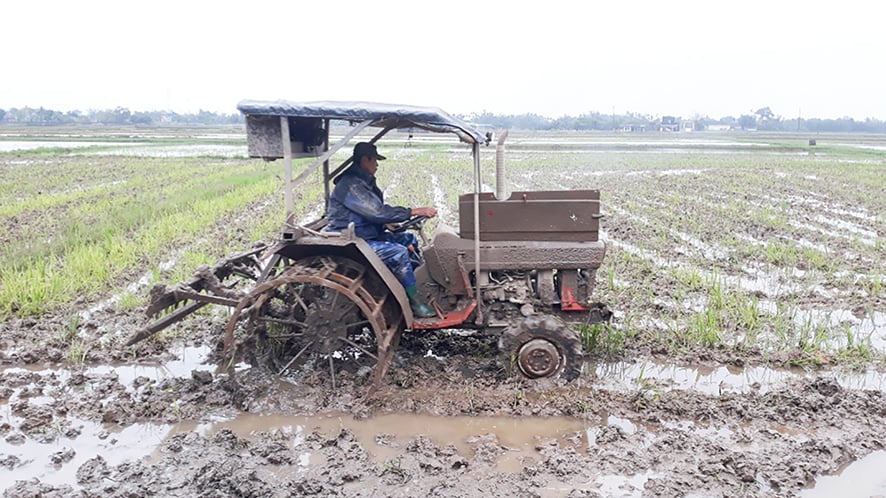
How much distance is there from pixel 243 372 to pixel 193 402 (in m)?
0.56

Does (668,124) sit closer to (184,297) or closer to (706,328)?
(706,328)

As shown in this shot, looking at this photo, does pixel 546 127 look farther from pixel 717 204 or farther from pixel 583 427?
pixel 583 427

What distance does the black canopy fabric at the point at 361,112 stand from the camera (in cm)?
426

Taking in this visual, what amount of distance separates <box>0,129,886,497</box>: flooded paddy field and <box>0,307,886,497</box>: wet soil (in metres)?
0.01

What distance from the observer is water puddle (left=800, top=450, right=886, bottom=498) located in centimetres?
344

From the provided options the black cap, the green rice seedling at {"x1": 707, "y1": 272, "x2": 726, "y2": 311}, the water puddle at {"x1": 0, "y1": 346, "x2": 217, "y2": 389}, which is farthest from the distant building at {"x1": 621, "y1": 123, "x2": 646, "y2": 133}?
the water puddle at {"x1": 0, "y1": 346, "x2": 217, "y2": 389}

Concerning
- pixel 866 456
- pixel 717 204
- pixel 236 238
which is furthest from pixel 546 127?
pixel 866 456

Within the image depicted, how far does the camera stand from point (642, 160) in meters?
25.8

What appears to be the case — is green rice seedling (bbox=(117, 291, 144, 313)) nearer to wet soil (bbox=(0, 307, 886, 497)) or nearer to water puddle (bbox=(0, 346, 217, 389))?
wet soil (bbox=(0, 307, 886, 497))

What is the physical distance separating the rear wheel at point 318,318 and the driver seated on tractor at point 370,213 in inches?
7.0

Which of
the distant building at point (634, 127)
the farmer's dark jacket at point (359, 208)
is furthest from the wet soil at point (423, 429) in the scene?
the distant building at point (634, 127)

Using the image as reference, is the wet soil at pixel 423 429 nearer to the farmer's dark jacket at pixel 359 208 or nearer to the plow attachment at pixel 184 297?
the plow attachment at pixel 184 297

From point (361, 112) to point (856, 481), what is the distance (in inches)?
141

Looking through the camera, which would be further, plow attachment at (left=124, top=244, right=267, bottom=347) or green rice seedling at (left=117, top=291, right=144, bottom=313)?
green rice seedling at (left=117, top=291, right=144, bottom=313)
